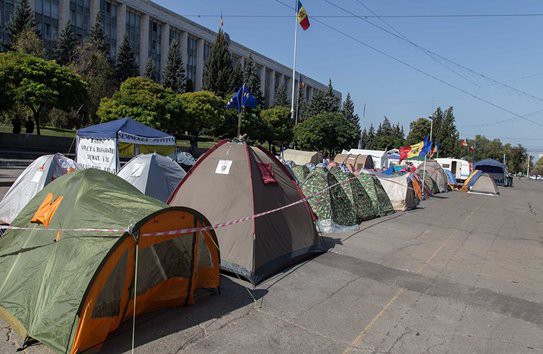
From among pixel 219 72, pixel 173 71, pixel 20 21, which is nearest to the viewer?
pixel 20 21

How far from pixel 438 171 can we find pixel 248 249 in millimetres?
23479

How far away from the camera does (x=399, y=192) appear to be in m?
15.8

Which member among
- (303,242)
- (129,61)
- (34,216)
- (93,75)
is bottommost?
(303,242)

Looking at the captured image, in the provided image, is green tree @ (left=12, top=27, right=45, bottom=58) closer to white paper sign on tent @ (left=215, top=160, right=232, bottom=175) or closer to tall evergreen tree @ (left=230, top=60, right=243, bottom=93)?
tall evergreen tree @ (left=230, top=60, right=243, bottom=93)

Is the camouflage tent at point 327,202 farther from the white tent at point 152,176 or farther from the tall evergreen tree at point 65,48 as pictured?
the tall evergreen tree at point 65,48

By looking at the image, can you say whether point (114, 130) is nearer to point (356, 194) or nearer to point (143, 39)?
point (356, 194)

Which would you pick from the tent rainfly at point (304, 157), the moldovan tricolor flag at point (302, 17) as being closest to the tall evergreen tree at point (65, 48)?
the moldovan tricolor flag at point (302, 17)

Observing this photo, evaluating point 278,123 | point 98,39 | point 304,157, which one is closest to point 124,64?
point 98,39

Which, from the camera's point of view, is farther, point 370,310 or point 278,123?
point 278,123

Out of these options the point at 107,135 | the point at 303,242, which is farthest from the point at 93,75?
the point at 303,242

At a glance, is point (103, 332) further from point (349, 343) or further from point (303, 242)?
point (303, 242)

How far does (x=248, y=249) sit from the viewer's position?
625cm

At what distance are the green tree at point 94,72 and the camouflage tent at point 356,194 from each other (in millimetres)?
34860

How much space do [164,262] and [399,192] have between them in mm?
12641
